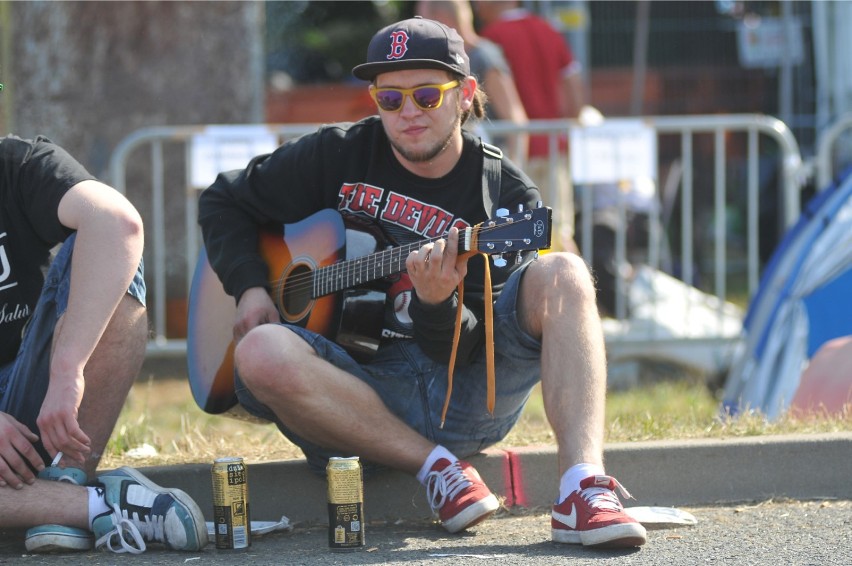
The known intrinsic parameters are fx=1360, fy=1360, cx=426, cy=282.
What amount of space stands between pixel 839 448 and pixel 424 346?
4.51 feet

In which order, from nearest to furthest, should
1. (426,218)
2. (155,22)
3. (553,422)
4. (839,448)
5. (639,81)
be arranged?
(553,422) → (426,218) → (839,448) → (155,22) → (639,81)

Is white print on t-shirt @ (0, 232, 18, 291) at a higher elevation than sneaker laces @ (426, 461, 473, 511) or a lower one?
higher

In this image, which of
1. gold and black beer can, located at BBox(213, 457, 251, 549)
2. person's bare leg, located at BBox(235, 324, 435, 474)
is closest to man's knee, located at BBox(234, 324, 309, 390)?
person's bare leg, located at BBox(235, 324, 435, 474)

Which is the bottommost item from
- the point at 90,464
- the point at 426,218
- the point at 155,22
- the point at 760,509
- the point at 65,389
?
the point at 760,509

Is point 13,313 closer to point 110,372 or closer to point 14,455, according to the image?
point 110,372

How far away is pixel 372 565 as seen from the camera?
3.27 metres

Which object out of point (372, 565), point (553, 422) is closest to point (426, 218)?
point (553, 422)

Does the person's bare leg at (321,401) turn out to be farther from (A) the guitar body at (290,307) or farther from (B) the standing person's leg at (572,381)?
(B) the standing person's leg at (572,381)

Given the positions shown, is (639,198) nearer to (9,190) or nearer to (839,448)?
(839,448)

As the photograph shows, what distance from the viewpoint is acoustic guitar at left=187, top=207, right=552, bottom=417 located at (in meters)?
3.83

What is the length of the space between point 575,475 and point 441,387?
1.86 ft

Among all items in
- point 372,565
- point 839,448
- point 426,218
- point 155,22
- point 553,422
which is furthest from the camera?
point 155,22

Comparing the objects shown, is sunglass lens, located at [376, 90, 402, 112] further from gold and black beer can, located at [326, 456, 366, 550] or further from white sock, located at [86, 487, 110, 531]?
white sock, located at [86, 487, 110, 531]

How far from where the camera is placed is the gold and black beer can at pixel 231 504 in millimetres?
3414
